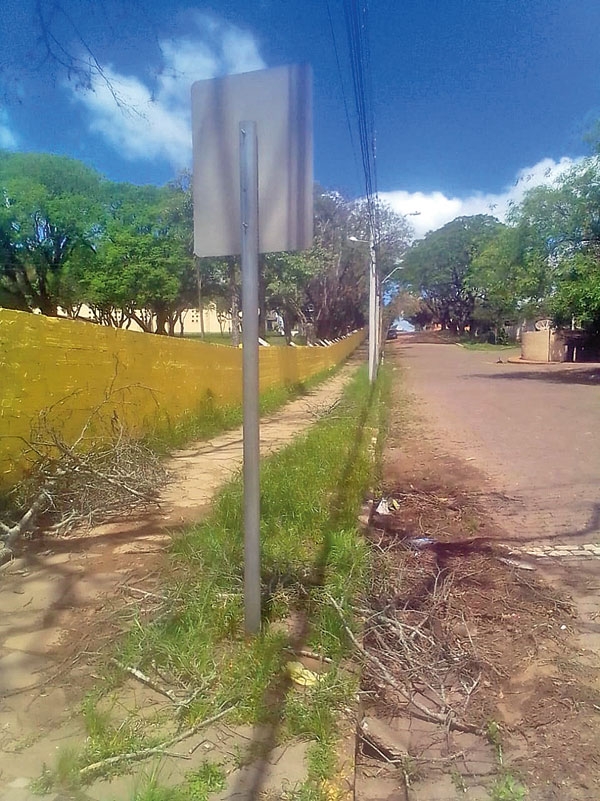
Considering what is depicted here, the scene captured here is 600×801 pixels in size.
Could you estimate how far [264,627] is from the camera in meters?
2.87

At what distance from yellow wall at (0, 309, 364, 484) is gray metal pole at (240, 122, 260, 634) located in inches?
102

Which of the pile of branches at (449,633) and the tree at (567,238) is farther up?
the tree at (567,238)

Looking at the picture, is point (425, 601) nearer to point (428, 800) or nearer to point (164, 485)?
point (428, 800)

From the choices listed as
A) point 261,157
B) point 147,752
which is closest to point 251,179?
point 261,157

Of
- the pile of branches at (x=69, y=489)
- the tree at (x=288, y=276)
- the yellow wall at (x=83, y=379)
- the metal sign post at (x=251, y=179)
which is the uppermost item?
the tree at (x=288, y=276)

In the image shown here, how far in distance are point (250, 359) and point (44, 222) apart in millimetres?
23730

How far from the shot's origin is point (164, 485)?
560 centimetres

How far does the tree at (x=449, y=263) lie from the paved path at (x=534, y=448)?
5222cm

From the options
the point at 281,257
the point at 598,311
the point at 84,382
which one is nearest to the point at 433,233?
the point at 281,257

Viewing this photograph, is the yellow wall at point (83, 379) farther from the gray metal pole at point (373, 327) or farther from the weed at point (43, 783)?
the gray metal pole at point (373, 327)

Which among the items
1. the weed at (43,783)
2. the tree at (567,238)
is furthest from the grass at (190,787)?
the tree at (567,238)

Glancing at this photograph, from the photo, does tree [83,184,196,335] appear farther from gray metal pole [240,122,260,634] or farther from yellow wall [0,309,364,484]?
gray metal pole [240,122,260,634]

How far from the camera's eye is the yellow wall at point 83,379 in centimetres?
466

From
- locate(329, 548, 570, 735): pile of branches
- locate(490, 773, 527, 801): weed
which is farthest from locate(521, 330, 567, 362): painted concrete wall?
locate(490, 773, 527, 801): weed
